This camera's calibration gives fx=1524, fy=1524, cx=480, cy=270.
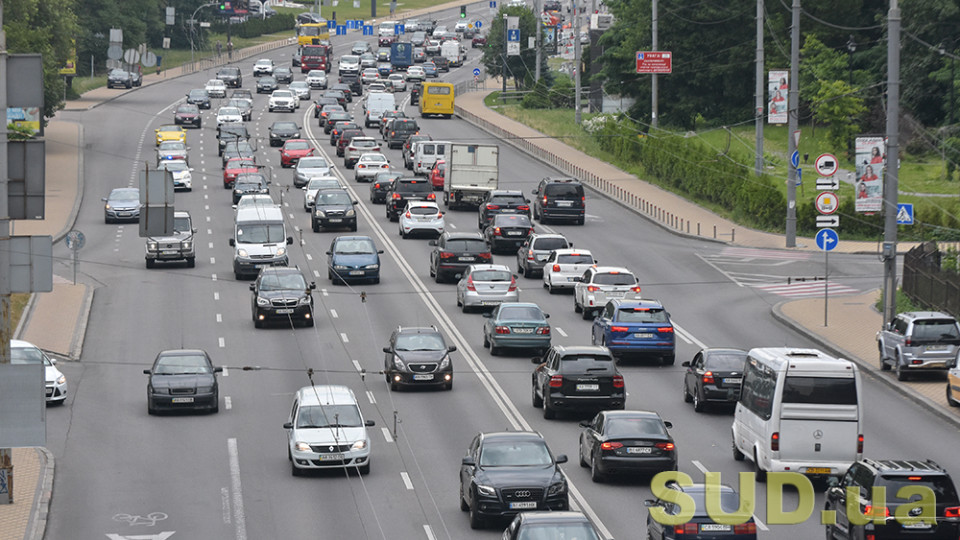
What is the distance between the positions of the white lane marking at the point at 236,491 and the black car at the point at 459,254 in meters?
18.8

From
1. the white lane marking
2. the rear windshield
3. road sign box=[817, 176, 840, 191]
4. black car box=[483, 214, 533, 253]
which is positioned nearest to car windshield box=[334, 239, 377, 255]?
black car box=[483, 214, 533, 253]

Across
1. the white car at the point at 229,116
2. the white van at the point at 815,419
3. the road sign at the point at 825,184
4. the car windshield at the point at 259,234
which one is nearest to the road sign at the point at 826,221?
the road sign at the point at 825,184

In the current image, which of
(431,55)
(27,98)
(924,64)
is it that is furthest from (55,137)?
(431,55)

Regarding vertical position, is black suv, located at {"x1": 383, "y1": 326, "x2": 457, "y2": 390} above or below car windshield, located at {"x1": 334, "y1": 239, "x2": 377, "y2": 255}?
below

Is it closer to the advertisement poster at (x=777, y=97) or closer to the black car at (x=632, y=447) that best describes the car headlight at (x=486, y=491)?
→ the black car at (x=632, y=447)

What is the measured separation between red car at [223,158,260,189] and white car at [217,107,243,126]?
65.9 ft

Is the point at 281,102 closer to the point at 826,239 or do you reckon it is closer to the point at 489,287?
the point at 489,287

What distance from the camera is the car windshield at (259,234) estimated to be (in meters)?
51.2

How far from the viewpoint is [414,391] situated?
122ft

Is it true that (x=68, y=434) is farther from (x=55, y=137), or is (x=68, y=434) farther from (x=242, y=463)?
(x=55, y=137)

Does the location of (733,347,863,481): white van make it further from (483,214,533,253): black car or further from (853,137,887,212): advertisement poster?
(483,214,533,253): black car

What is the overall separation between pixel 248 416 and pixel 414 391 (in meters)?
4.42

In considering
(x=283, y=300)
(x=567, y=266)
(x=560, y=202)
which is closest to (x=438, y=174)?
(x=560, y=202)

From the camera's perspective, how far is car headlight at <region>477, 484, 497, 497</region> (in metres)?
24.4
